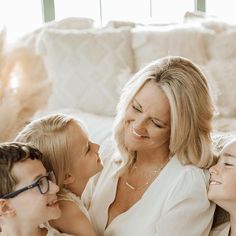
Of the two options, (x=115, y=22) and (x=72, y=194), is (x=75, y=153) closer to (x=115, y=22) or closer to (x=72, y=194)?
(x=72, y=194)

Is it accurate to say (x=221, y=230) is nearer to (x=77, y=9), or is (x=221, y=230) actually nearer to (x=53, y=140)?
(x=53, y=140)

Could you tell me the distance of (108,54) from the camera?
3.01 metres

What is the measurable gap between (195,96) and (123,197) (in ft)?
1.42

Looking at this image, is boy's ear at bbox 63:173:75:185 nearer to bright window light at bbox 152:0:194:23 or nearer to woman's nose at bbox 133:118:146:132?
woman's nose at bbox 133:118:146:132

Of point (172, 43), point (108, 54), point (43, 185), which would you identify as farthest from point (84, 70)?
point (43, 185)

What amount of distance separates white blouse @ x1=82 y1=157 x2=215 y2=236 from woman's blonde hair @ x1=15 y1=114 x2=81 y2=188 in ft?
0.78

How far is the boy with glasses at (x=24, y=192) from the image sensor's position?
1459 millimetres

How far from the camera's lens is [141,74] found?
1770mm

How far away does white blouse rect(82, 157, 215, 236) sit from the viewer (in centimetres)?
165

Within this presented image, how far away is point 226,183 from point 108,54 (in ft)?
5.16

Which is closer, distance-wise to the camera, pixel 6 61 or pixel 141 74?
pixel 141 74

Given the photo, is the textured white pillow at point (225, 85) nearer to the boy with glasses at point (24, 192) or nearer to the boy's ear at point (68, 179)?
the boy's ear at point (68, 179)

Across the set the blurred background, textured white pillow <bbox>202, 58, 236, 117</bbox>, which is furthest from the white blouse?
the blurred background

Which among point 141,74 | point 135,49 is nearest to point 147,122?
point 141,74
